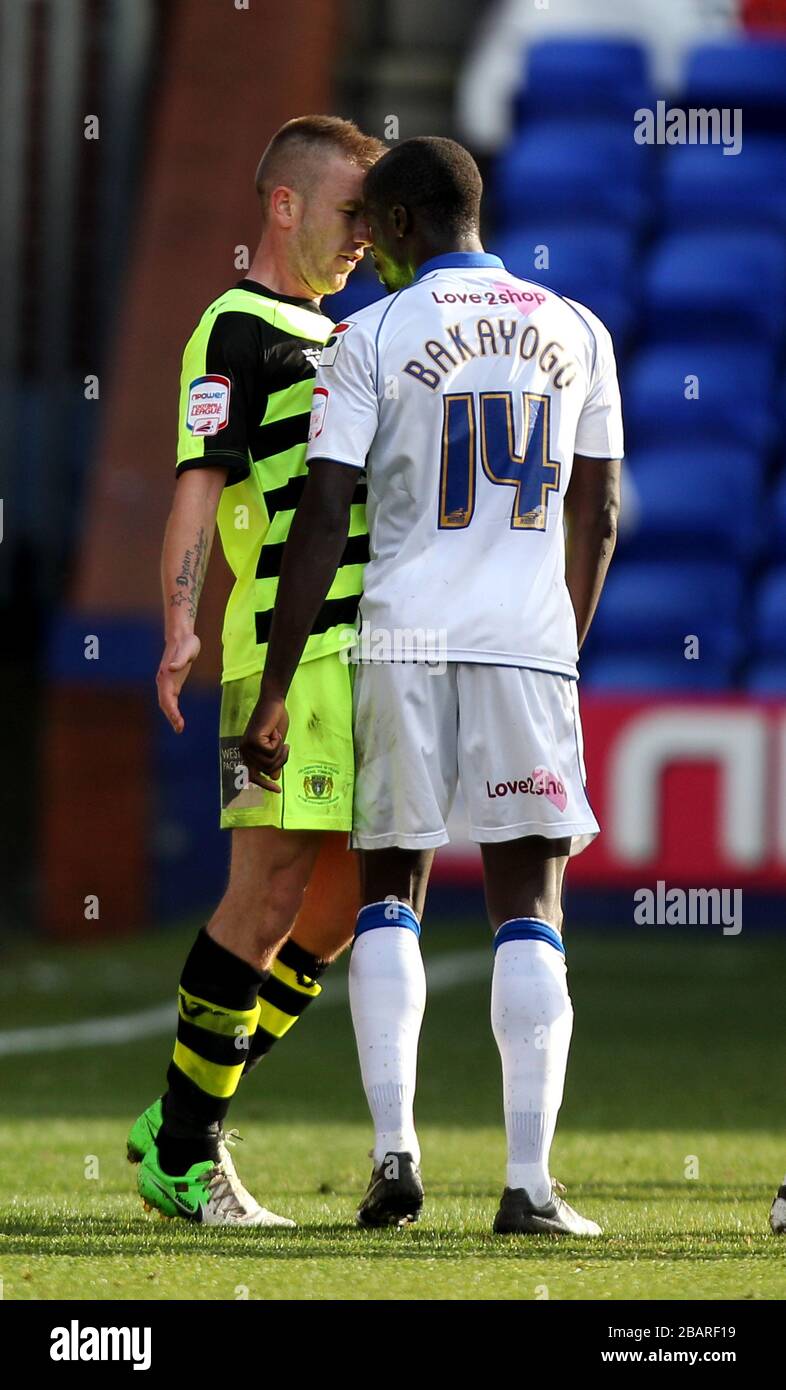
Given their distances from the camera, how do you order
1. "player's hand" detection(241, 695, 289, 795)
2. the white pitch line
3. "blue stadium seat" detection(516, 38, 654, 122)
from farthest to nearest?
"blue stadium seat" detection(516, 38, 654, 122) < the white pitch line < "player's hand" detection(241, 695, 289, 795)

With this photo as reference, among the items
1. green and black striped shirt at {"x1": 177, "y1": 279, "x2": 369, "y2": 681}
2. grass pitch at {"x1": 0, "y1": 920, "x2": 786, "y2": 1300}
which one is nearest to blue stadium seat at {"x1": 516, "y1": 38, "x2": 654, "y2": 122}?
grass pitch at {"x1": 0, "y1": 920, "x2": 786, "y2": 1300}

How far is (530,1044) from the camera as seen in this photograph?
3.46 m

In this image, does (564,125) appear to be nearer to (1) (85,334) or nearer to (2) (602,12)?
(2) (602,12)

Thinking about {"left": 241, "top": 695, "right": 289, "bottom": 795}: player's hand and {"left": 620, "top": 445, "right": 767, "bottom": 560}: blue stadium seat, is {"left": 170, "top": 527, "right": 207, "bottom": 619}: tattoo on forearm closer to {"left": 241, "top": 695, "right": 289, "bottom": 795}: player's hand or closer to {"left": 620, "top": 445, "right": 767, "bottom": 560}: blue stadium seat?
{"left": 241, "top": 695, "right": 289, "bottom": 795}: player's hand

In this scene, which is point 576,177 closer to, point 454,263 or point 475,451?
point 454,263

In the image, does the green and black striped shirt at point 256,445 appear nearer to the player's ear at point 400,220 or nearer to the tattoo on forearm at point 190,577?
the tattoo on forearm at point 190,577

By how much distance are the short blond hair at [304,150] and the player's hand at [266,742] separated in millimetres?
1004

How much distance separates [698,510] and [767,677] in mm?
1363

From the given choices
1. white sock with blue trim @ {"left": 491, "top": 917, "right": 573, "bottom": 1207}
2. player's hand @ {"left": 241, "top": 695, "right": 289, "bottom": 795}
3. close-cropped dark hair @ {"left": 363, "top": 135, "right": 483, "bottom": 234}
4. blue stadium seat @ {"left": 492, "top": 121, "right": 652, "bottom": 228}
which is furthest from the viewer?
blue stadium seat @ {"left": 492, "top": 121, "right": 652, "bottom": 228}

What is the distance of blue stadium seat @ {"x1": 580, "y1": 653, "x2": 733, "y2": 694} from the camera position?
11039 mm

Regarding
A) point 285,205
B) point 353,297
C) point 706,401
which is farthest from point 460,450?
point 353,297

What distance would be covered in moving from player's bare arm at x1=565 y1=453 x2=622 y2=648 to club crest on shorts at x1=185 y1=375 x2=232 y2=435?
0.61m

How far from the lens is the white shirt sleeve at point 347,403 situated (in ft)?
11.6
